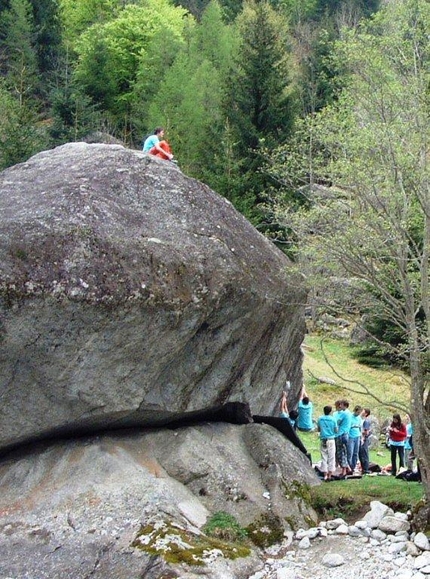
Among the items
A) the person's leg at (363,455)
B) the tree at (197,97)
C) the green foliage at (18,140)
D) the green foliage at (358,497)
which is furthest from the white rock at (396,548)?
the green foliage at (18,140)

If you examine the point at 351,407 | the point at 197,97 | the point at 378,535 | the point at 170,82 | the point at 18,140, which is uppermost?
the point at 170,82

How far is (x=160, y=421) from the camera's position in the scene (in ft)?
48.4

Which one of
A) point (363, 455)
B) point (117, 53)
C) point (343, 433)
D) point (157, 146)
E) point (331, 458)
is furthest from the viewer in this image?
point (117, 53)

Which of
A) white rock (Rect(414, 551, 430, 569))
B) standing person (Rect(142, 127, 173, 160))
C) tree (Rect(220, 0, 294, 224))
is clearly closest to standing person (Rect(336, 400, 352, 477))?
white rock (Rect(414, 551, 430, 569))

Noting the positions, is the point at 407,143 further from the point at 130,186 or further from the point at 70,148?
the point at 70,148

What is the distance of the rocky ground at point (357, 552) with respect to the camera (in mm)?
11875

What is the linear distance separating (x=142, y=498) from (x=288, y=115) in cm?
2547

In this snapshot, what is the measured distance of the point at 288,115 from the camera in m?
35.0

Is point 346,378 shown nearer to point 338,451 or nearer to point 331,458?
point 338,451

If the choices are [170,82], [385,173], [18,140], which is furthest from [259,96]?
[385,173]

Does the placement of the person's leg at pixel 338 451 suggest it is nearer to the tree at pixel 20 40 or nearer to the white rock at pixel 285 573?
the white rock at pixel 285 573

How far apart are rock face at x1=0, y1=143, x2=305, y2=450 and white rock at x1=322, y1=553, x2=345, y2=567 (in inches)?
151

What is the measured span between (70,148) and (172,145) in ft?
69.0

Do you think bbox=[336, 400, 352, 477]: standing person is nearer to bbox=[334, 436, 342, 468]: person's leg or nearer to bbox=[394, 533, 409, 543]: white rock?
bbox=[334, 436, 342, 468]: person's leg
